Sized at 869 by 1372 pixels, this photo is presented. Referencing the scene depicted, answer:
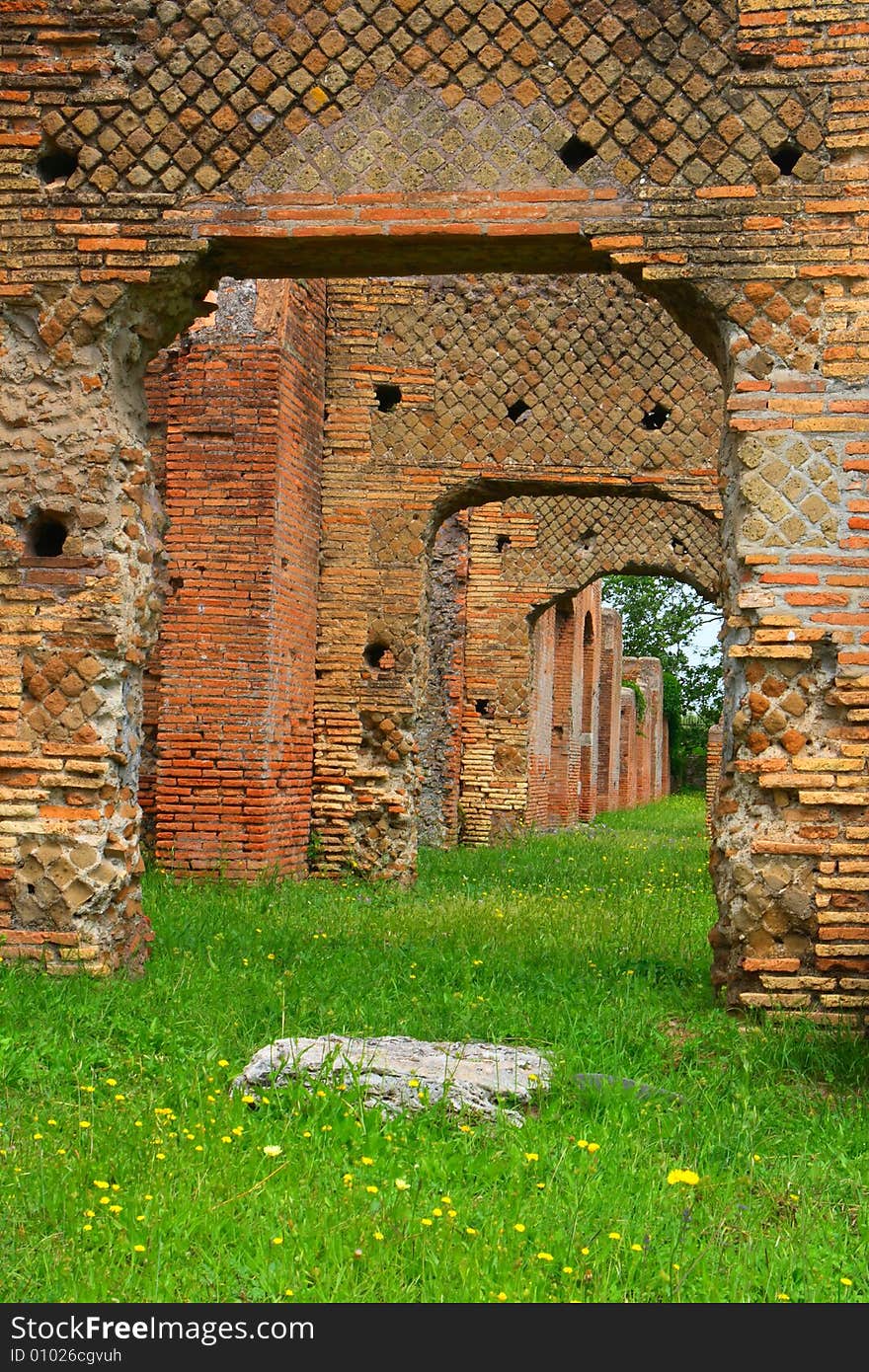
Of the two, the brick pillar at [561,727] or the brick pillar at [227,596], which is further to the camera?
the brick pillar at [561,727]

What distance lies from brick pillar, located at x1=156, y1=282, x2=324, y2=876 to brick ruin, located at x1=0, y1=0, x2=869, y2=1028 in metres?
3.17

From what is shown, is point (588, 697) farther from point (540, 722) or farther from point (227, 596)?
point (227, 596)

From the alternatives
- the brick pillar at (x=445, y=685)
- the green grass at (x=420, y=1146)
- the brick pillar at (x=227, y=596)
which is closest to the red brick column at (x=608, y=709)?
the brick pillar at (x=445, y=685)

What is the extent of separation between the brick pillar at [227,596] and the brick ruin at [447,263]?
10.4ft

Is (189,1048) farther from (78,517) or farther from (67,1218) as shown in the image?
(78,517)

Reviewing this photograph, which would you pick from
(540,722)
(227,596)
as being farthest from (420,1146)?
(540,722)

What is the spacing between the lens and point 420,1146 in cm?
400

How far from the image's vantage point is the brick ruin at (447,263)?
5805 millimetres

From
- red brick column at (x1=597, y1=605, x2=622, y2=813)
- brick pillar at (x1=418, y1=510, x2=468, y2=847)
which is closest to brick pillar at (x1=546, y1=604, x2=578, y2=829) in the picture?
brick pillar at (x1=418, y1=510, x2=468, y2=847)

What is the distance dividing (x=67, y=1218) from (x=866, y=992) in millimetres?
3520

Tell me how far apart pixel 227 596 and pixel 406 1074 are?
239 inches

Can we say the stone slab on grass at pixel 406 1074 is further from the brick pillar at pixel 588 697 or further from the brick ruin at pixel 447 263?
the brick pillar at pixel 588 697

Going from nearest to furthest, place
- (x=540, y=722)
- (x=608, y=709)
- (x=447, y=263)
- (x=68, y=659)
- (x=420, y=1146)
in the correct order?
(x=420, y=1146)
(x=68, y=659)
(x=447, y=263)
(x=540, y=722)
(x=608, y=709)

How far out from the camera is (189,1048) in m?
5.07
